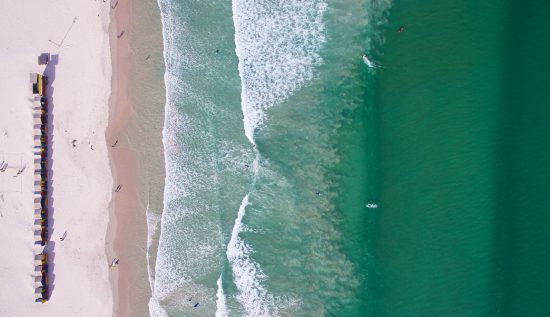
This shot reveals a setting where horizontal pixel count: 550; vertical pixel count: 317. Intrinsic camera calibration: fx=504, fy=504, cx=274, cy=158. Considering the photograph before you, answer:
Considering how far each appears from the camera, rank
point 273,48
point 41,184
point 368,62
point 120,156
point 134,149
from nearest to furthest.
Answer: point 273,48
point 368,62
point 134,149
point 120,156
point 41,184

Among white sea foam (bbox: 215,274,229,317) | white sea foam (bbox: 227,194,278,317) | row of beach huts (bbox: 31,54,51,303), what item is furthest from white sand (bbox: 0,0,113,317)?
white sea foam (bbox: 227,194,278,317)

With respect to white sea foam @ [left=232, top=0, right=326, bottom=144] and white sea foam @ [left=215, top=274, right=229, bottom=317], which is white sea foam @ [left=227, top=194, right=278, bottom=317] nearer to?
white sea foam @ [left=215, top=274, right=229, bottom=317]

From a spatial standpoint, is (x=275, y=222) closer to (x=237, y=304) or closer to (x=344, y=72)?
(x=237, y=304)

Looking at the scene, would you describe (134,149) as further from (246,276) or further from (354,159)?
(354,159)

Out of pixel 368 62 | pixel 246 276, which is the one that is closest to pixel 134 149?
pixel 246 276

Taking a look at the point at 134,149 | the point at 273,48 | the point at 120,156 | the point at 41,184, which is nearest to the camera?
the point at 273,48

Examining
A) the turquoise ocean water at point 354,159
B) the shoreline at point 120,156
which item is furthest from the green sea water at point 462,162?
the shoreline at point 120,156

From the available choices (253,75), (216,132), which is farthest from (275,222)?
(253,75)
